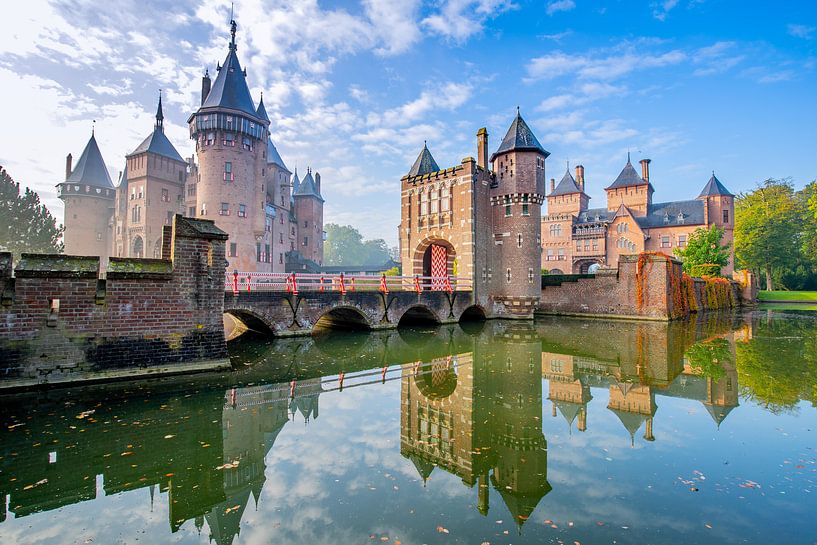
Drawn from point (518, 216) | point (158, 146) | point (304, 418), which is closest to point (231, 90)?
point (158, 146)

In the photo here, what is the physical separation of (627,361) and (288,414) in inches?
379

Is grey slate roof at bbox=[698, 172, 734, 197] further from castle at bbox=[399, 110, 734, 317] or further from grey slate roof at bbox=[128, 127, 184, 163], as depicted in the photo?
grey slate roof at bbox=[128, 127, 184, 163]

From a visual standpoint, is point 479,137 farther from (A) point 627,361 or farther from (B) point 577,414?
(B) point 577,414

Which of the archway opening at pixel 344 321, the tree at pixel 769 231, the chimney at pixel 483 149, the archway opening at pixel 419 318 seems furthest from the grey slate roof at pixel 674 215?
the archway opening at pixel 344 321

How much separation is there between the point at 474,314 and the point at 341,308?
407 inches

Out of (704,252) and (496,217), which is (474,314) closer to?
(496,217)

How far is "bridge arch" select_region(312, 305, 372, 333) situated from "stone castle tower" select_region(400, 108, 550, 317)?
24.8 feet

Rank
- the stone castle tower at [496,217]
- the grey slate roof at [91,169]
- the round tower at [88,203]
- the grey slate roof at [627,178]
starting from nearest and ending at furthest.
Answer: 1. the stone castle tower at [496,217]
2. the round tower at [88,203]
3. the grey slate roof at [91,169]
4. the grey slate roof at [627,178]

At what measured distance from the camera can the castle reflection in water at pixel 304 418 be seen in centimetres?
444

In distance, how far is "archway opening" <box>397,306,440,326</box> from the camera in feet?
70.6

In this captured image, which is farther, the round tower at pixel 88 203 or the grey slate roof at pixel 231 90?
the round tower at pixel 88 203

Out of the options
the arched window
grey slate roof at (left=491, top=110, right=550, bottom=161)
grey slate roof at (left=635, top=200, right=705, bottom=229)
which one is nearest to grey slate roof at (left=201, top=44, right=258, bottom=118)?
the arched window

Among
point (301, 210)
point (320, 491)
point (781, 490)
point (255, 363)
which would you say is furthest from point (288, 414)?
point (301, 210)

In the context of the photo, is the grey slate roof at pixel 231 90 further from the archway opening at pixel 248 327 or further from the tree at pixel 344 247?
the tree at pixel 344 247
